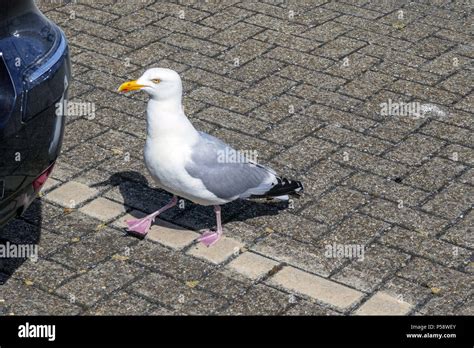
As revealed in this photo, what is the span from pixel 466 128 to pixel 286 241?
2.63 metres

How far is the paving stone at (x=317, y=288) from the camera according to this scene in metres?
6.86

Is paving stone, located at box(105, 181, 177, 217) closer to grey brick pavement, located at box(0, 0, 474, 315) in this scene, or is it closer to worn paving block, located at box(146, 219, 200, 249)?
grey brick pavement, located at box(0, 0, 474, 315)

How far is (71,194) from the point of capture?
8.02m

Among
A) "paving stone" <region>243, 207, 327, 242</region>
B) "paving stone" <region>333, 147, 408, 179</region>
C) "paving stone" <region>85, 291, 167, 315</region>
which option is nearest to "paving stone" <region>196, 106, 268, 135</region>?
"paving stone" <region>333, 147, 408, 179</region>

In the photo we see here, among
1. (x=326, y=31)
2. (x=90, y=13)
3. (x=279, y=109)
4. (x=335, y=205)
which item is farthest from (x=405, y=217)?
(x=90, y=13)

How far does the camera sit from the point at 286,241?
24.7 feet

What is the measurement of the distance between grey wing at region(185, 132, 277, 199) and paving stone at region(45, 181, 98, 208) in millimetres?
1132

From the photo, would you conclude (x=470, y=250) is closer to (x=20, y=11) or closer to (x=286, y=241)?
(x=286, y=241)

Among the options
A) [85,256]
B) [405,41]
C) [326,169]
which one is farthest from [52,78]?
[405,41]

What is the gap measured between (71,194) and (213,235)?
1310 mm

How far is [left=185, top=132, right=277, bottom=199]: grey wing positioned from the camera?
24.1 ft

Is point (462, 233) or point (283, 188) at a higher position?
point (283, 188)

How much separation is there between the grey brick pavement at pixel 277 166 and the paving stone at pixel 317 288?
14 mm

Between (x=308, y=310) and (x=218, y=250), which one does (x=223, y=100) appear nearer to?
(x=218, y=250)
